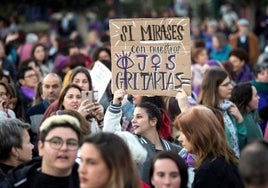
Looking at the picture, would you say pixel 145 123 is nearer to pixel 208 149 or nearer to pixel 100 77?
pixel 208 149

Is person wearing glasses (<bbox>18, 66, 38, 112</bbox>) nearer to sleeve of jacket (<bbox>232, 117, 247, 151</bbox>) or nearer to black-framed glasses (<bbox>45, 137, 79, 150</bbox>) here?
sleeve of jacket (<bbox>232, 117, 247, 151</bbox>)

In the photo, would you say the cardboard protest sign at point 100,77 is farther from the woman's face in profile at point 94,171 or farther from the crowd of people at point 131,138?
the woman's face in profile at point 94,171

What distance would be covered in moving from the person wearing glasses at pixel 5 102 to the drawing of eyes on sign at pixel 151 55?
51.7 inches

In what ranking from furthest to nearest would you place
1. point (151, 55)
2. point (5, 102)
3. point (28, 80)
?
point (28, 80)
point (5, 102)
point (151, 55)

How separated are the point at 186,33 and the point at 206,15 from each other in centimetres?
3331

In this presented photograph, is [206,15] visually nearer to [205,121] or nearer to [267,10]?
[267,10]

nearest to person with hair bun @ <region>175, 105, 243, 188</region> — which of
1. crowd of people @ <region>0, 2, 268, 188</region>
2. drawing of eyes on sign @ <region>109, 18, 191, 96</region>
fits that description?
crowd of people @ <region>0, 2, 268, 188</region>

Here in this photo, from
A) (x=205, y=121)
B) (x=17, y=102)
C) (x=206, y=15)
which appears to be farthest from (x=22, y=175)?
→ (x=206, y=15)

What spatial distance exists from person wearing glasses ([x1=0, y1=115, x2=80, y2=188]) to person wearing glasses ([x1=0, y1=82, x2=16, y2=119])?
311 centimetres

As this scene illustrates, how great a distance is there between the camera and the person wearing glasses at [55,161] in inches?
271

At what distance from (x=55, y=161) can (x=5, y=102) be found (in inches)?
169

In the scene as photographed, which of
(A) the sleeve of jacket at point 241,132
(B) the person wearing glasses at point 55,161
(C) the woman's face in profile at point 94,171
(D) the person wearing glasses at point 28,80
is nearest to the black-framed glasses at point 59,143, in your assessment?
(B) the person wearing glasses at point 55,161

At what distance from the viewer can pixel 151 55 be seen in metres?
10.0

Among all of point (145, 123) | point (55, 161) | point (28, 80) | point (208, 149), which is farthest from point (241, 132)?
point (55, 161)
